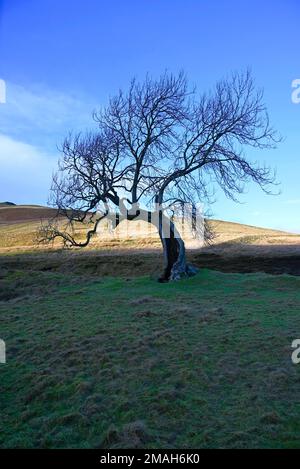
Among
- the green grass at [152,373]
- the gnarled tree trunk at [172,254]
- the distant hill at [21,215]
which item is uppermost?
the distant hill at [21,215]

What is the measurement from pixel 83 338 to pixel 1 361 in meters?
1.99

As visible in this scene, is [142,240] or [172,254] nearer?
[172,254]

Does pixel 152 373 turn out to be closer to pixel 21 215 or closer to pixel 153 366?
pixel 153 366

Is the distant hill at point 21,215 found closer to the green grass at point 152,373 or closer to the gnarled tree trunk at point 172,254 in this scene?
the gnarled tree trunk at point 172,254

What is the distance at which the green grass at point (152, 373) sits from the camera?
603 cm

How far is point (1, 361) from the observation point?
936cm

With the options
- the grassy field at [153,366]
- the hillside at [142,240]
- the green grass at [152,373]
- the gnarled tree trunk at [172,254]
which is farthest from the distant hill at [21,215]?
the green grass at [152,373]

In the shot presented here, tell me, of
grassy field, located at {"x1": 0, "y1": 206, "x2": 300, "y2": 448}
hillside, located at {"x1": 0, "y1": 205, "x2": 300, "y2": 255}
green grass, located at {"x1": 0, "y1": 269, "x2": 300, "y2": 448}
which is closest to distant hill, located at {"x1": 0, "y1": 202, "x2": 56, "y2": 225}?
hillside, located at {"x1": 0, "y1": 205, "x2": 300, "y2": 255}

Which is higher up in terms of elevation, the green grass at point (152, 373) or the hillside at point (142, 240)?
the hillside at point (142, 240)

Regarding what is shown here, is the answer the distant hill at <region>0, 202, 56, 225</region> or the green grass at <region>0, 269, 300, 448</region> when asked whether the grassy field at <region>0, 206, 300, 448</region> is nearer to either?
the green grass at <region>0, 269, 300, 448</region>

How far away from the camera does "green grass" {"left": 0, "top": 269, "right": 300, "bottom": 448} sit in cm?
603

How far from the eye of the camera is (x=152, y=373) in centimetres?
803

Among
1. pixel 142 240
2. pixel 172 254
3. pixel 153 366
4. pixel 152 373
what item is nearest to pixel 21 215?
pixel 142 240
